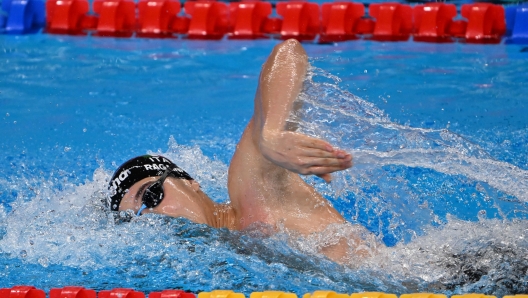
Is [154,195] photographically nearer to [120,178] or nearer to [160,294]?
[120,178]

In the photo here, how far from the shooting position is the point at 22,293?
2.63 m

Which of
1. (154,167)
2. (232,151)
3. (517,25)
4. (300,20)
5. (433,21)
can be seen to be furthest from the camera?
(300,20)

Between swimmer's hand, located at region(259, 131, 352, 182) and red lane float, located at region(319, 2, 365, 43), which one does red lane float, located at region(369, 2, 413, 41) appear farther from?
swimmer's hand, located at region(259, 131, 352, 182)

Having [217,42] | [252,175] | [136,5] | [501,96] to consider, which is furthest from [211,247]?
[136,5]

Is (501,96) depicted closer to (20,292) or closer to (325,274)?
(325,274)

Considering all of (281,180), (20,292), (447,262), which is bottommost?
(20,292)

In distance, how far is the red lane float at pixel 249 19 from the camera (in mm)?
6000

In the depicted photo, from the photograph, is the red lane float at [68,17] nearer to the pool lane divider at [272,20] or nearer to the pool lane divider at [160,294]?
the pool lane divider at [272,20]

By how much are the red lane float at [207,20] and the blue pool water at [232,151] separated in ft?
0.63

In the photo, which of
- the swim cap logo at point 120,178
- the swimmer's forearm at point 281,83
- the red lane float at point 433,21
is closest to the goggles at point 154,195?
the swim cap logo at point 120,178

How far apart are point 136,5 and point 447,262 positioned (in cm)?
438

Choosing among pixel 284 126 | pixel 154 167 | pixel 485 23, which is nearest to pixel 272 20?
pixel 485 23

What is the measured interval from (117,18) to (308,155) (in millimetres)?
4403

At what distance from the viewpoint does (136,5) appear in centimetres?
629
